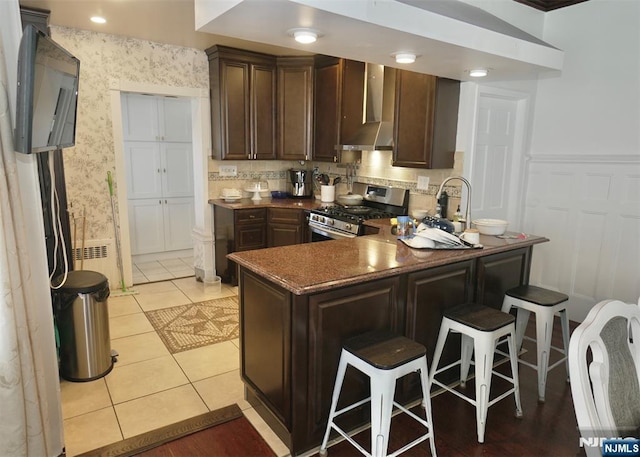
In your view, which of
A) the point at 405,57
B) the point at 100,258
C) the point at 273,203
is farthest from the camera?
the point at 273,203

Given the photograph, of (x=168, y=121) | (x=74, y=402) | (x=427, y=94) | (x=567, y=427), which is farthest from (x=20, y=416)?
(x=168, y=121)

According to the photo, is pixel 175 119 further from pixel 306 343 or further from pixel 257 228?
pixel 306 343

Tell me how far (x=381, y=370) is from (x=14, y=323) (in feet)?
4.81

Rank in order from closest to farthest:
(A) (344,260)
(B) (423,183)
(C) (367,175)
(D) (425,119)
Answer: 1. (A) (344,260)
2. (D) (425,119)
3. (B) (423,183)
4. (C) (367,175)

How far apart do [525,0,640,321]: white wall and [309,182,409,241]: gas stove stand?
1263mm

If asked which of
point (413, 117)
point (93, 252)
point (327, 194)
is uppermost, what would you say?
point (413, 117)

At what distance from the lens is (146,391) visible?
270 centimetres

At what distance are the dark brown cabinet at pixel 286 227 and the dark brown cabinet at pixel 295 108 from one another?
723mm

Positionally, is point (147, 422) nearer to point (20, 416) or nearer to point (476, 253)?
point (20, 416)

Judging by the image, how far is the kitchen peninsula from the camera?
6.63 ft

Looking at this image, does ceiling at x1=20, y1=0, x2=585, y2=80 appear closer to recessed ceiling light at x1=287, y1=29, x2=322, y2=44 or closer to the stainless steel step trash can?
recessed ceiling light at x1=287, y1=29, x2=322, y2=44

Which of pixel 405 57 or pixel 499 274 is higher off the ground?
pixel 405 57

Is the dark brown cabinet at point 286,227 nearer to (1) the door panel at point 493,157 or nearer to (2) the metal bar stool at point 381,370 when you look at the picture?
(1) the door panel at point 493,157

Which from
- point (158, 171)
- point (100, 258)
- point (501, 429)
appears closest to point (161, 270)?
point (100, 258)
